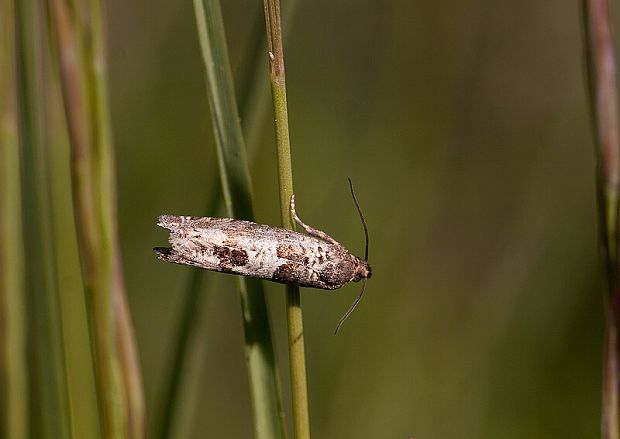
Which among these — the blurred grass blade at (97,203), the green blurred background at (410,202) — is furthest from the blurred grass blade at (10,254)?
the green blurred background at (410,202)

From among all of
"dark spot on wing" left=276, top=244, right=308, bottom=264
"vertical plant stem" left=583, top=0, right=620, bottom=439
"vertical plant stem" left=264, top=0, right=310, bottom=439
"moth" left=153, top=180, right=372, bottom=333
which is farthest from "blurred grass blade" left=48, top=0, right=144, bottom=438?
"vertical plant stem" left=583, top=0, right=620, bottom=439

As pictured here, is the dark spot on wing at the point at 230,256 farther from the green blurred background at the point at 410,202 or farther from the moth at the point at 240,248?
the green blurred background at the point at 410,202

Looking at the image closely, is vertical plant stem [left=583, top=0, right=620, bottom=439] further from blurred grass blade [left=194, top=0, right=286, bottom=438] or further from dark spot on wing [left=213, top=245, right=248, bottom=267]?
dark spot on wing [left=213, top=245, right=248, bottom=267]

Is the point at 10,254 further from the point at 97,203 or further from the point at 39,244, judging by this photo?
the point at 97,203

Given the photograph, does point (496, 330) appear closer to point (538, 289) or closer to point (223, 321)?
point (538, 289)

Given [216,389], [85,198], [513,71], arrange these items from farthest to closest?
[513,71] → [216,389] → [85,198]

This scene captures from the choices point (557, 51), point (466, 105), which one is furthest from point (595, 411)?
point (557, 51)

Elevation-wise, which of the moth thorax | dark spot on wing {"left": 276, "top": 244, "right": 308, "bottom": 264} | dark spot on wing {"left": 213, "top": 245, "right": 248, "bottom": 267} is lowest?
the moth thorax
